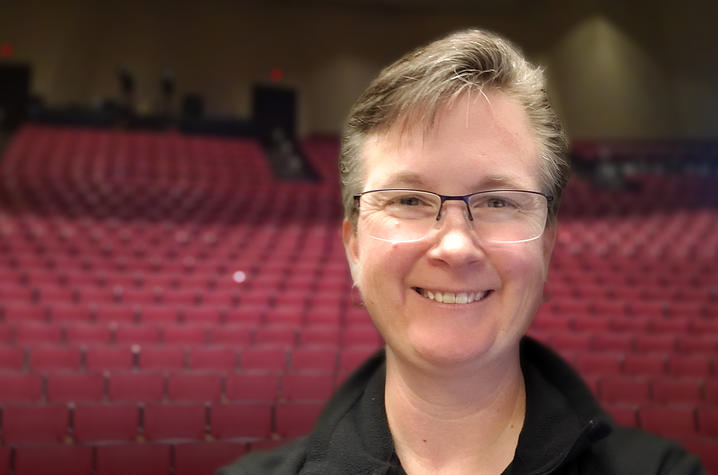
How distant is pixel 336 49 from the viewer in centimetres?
482

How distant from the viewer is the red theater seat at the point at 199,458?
0.71 m

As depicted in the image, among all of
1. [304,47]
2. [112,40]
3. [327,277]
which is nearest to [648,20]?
[304,47]

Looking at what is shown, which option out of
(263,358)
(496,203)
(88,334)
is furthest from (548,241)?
(88,334)

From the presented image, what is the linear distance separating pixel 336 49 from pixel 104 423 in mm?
4368

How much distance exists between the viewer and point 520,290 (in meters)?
0.24

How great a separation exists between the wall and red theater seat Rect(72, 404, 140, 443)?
393cm

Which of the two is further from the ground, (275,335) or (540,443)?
(540,443)

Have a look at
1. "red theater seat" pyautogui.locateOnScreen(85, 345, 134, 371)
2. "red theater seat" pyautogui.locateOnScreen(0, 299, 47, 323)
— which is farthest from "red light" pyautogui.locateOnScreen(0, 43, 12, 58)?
"red theater seat" pyautogui.locateOnScreen(85, 345, 134, 371)

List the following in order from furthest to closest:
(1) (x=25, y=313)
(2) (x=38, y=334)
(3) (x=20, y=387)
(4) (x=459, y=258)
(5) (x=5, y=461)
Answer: (1) (x=25, y=313), (2) (x=38, y=334), (3) (x=20, y=387), (5) (x=5, y=461), (4) (x=459, y=258)

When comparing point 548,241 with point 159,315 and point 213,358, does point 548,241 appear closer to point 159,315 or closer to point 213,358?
point 213,358

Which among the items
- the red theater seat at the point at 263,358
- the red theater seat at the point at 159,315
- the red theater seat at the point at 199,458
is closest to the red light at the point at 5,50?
the red theater seat at the point at 159,315

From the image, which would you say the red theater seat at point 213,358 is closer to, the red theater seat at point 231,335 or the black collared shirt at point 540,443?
the red theater seat at point 231,335

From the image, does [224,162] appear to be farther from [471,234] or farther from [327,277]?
[471,234]

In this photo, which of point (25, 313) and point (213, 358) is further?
point (25, 313)
